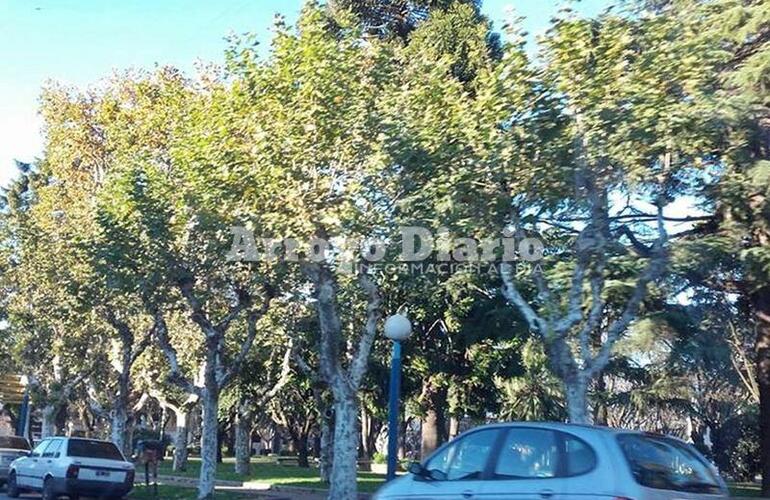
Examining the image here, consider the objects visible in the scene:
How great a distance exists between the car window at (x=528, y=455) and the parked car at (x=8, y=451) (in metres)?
20.2

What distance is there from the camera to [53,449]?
22.5 meters

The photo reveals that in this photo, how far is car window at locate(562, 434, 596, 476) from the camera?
27.8 feet

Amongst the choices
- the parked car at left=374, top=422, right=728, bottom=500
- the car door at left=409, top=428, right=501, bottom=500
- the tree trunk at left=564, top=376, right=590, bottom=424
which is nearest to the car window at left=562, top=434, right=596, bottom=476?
the parked car at left=374, top=422, right=728, bottom=500

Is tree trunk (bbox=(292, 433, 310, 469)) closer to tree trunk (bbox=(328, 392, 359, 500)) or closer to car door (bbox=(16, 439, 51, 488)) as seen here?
car door (bbox=(16, 439, 51, 488))

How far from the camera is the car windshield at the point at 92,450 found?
2205 cm

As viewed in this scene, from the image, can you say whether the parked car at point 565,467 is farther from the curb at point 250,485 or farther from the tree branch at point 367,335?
the curb at point 250,485

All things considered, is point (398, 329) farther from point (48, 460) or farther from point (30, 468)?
point (30, 468)

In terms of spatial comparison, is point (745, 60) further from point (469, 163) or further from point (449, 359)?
point (449, 359)

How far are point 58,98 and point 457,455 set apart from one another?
24200 mm

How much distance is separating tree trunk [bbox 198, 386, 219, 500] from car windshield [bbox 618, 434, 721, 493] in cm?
1450

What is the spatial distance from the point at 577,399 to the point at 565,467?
487 centimetres

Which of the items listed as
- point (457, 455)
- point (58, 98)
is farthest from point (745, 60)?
point (58, 98)

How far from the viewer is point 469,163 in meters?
15.5

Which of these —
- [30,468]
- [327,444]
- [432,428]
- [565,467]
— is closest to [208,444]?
[30,468]
